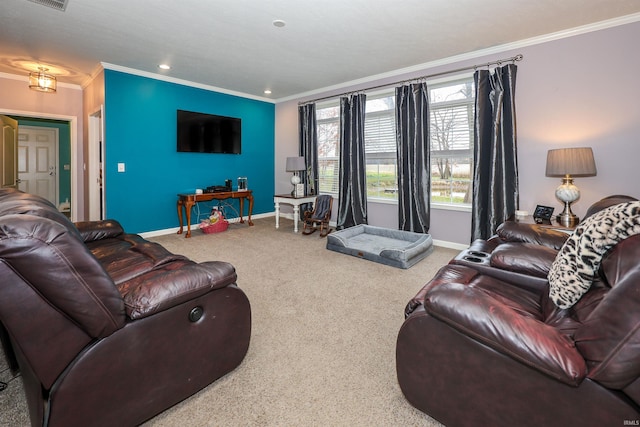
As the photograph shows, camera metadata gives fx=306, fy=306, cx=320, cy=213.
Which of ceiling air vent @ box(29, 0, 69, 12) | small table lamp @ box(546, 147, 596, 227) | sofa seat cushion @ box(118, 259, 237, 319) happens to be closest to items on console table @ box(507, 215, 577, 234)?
small table lamp @ box(546, 147, 596, 227)

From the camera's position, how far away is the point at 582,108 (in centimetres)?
333

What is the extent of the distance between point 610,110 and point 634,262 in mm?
3163

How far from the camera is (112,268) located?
1964 millimetres

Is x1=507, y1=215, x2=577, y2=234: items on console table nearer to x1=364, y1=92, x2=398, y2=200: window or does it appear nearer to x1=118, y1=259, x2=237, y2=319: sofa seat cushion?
x1=364, y1=92, x2=398, y2=200: window

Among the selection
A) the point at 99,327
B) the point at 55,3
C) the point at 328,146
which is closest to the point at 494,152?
the point at 328,146

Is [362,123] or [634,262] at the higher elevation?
[362,123]

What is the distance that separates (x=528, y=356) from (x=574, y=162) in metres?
2.81

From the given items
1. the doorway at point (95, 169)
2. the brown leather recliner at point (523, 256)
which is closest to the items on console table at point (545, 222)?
the brown leather recliner at point (523, 256)

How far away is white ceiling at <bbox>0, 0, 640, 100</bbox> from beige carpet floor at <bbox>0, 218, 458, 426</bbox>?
263cm

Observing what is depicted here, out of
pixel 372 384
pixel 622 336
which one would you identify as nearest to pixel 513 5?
pixel 622 336

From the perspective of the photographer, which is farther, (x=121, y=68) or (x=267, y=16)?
(x=121, y=68)

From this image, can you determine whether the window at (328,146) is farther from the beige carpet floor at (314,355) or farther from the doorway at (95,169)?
the doorway at (95,169)

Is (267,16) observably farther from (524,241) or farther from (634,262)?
(634,262)

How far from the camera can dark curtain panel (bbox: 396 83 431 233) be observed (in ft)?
14.4
